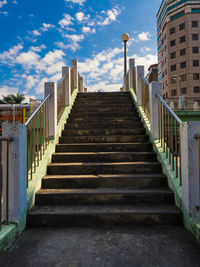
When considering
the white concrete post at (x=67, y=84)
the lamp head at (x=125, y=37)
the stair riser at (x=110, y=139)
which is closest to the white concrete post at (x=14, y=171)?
the stair riser at (x=110, y=139)

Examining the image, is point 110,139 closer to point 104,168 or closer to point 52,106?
point 104,168

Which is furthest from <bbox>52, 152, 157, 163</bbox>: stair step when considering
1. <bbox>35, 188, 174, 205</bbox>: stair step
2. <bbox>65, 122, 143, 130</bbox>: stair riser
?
<bbox>65, 122, 143, 130</bbox>: stair riser

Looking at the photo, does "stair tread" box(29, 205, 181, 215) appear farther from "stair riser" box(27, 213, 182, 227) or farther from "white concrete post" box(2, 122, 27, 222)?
"white concrete post" box(2, 122, 27, 222)

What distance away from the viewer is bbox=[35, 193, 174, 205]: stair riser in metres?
2.95

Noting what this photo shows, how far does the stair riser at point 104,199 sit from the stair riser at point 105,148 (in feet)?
4.66

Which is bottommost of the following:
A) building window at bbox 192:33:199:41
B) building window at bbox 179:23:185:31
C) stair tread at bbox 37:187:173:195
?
stair tread at bbox 37:187:173:195

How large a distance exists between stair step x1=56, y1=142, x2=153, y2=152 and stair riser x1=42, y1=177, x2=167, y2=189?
105 centimetres

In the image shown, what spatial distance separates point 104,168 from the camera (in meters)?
3.62

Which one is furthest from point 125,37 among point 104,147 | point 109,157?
point 109,157

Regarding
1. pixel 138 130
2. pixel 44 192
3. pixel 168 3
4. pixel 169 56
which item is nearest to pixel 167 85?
pixel 169 56

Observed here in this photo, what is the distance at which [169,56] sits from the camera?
131 feet

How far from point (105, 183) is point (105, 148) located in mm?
1127

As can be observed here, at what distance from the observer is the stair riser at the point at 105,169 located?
358cm

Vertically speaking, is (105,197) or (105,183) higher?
(105,183)
